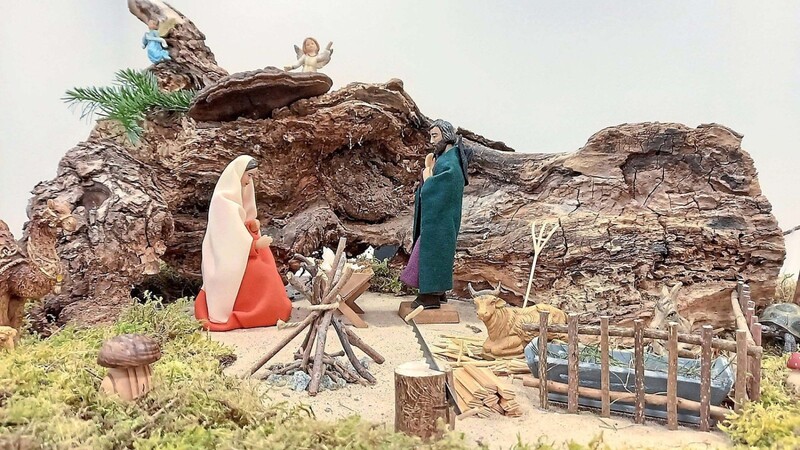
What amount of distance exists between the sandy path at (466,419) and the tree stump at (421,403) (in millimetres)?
152

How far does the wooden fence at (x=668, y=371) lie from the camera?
10.0 feet

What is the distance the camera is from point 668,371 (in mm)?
3119

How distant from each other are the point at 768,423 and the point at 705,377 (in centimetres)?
34

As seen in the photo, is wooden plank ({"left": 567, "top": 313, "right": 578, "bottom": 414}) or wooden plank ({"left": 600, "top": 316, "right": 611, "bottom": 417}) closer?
wooden plank ({"left": 600, "top": 316, "right": 611, "bottom": 417})

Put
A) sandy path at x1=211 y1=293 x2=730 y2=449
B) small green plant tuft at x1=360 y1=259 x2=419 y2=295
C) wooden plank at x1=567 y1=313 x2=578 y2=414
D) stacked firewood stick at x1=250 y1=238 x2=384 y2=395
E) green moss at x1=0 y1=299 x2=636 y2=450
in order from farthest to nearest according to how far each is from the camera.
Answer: small green plant tuft at x1=360 y1=259 x2=419 y2=295 < stacked firewood stick at x1=250 y1=238 x2=384 y2=395 < wooden plank at x1=567 y1=313 x2=578 y2=414 < sandy path at x1=211 y1=293 x2=730 y2=449 < green moss at x1=0 y1=299 x2=636 y2=450

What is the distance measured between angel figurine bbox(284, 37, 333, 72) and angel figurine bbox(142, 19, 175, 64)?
4.90ft

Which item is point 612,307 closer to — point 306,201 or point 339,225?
point 339,225

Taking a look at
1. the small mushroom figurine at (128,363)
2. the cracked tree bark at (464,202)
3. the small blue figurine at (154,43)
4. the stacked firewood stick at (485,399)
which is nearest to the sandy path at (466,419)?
the stacked firewood stick at (485,399)

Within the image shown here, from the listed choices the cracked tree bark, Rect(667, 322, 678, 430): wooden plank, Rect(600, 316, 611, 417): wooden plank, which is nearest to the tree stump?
Rect(600, 316, 611, 417): wooden plank

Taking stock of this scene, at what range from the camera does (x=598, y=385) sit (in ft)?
11.3

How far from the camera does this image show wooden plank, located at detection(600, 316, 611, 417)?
3.24 m

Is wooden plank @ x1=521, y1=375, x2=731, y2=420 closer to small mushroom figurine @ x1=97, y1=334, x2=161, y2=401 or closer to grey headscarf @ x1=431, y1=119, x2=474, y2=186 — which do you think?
small mushroom figurine @ x1=97, y1=334, x2=161, y2=401

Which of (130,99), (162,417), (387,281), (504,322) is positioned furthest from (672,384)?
(130,99)

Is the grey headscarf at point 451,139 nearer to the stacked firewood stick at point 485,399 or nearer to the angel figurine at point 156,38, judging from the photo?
the stacked firewood stick at point 485,399
